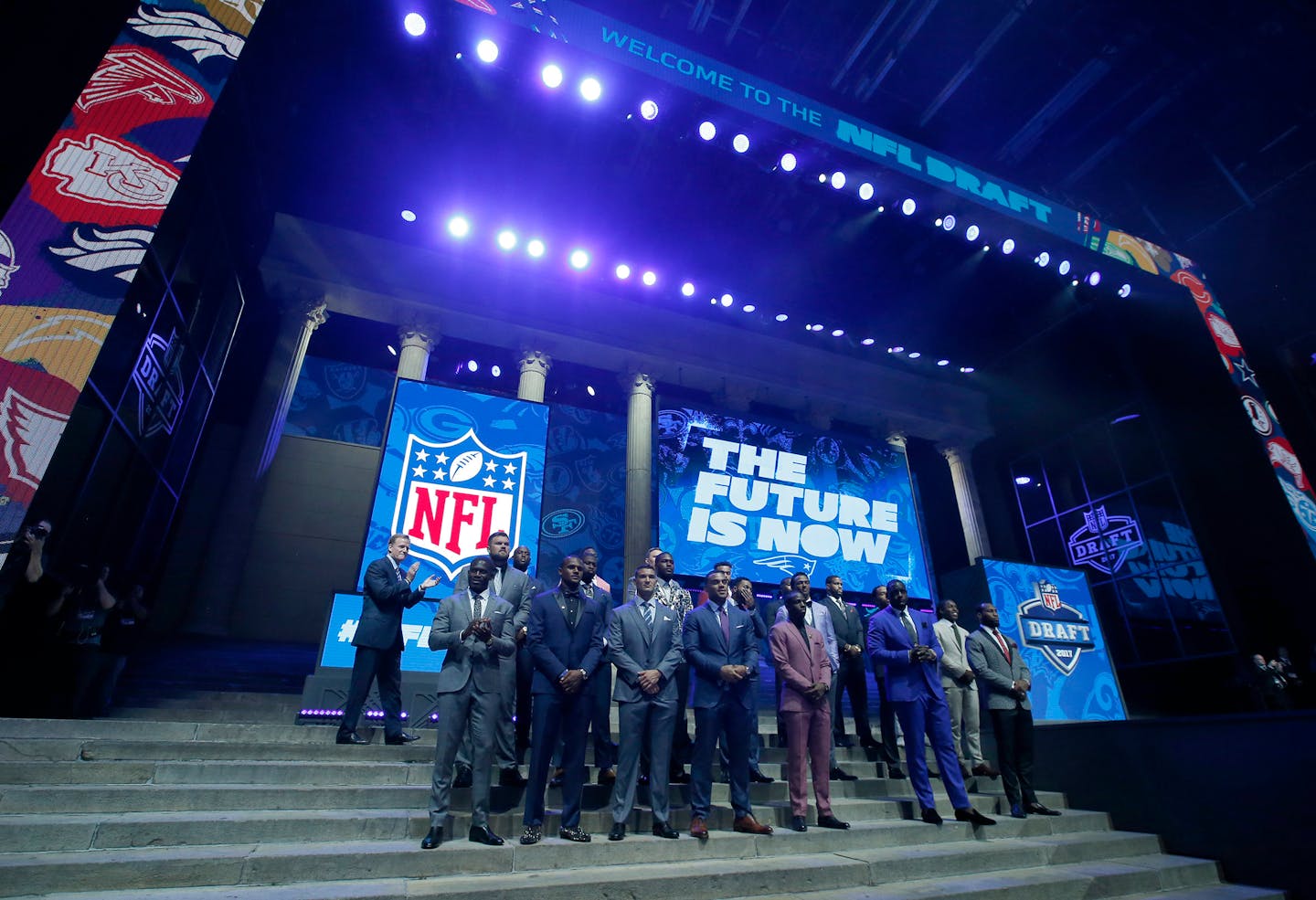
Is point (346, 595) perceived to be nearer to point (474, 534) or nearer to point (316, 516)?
point (474, 534)

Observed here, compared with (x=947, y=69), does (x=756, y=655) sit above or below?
below

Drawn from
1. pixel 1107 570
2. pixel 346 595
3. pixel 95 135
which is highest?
pixel 95 135

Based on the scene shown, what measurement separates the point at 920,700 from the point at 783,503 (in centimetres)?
757

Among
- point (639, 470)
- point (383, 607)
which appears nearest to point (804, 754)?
point (383, 607)

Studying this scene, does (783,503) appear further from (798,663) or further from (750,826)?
(750,826)

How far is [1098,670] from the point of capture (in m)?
9.63

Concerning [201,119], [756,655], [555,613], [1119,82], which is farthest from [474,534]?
[1119,82]

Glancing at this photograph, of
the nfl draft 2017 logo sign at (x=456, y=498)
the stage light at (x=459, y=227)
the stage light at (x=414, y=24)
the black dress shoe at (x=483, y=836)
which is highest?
the stage light at (x=459, y=227)

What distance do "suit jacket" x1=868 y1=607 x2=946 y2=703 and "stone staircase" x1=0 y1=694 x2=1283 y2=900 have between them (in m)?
0.96

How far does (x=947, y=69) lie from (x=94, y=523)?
1629cm

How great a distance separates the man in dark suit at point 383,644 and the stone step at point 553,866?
1.74 metres

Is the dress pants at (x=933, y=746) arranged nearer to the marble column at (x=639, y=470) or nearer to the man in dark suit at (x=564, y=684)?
the man in dark suit at (x=564, y=684)

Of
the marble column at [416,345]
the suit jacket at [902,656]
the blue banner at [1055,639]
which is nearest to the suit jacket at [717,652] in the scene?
the suit jacket at [902,656]

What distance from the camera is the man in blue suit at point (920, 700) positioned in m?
4.99
